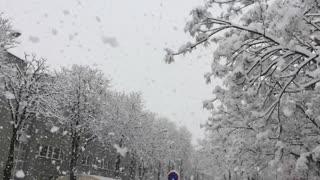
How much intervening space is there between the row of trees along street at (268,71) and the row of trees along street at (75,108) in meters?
12.5

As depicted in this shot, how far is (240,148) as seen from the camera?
383 inches

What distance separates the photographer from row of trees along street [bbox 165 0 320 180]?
4875mm

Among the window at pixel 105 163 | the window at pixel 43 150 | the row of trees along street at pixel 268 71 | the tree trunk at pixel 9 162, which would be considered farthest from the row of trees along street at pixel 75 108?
the row of trees along street at pixel 268 71

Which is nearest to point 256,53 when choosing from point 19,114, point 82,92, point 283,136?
point 283,136

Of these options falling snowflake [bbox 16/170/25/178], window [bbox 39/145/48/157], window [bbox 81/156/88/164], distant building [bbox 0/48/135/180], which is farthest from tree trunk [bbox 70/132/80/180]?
window [bbox 81/156/88/164]

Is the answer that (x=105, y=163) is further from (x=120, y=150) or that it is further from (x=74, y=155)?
(x=74, y=155)

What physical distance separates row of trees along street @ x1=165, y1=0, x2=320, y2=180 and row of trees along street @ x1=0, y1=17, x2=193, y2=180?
12.5 metres

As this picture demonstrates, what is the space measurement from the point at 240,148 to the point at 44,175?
2492cm

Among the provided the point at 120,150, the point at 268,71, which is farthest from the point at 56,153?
the point at 268,71

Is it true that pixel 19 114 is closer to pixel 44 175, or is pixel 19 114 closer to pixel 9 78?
pixel 9 78

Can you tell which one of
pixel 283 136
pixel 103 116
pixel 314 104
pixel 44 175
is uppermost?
pixel 103 116

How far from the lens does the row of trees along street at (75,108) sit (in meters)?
18.1

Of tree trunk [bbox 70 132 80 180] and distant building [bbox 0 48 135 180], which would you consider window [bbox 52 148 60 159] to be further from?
tree trunk [bbox 70 132 80 180]

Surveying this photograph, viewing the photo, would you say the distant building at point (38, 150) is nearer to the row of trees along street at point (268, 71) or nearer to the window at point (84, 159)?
the window at point (84, 159)
